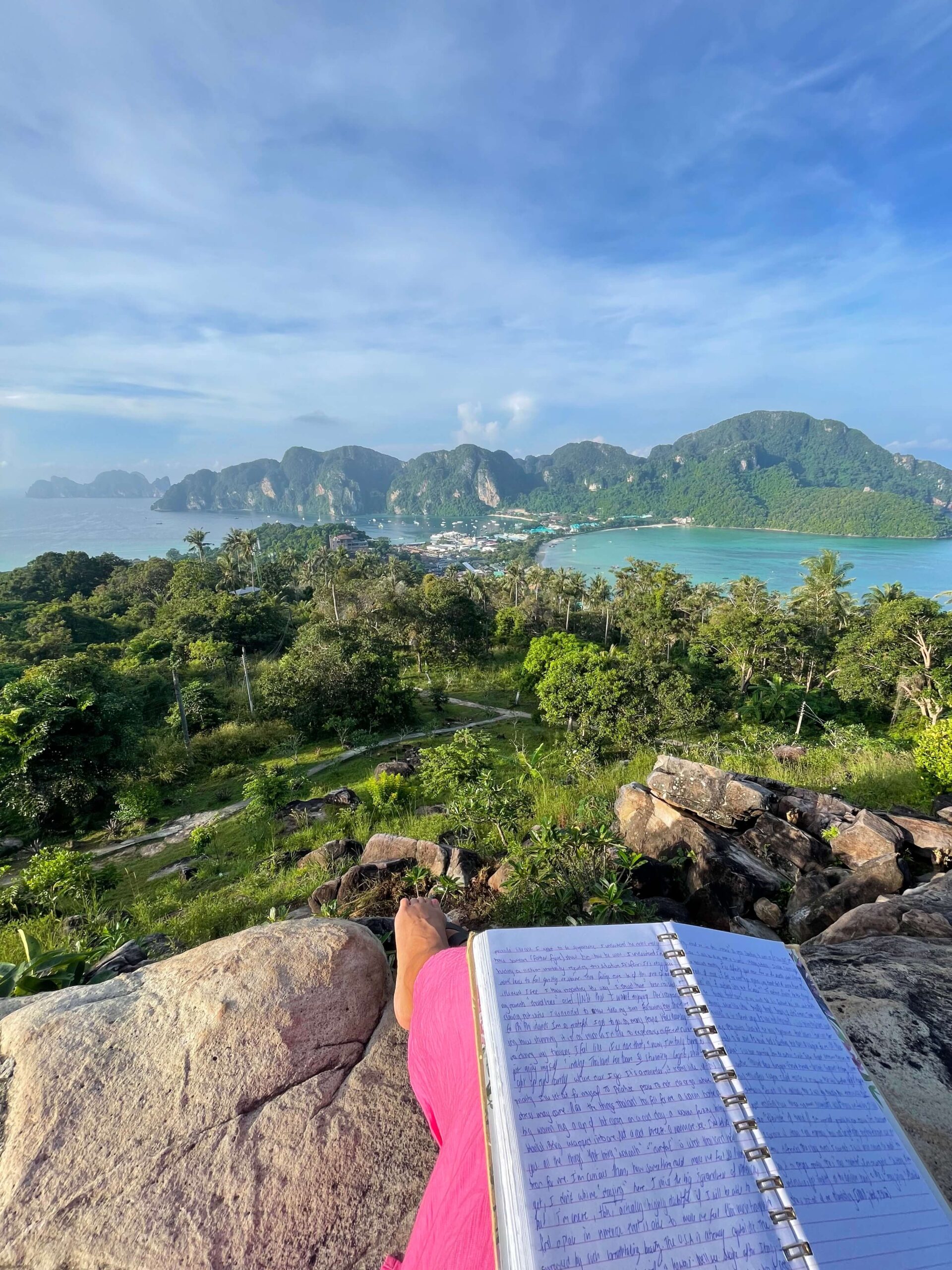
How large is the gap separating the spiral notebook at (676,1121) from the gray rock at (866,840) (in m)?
Answer: 5.17

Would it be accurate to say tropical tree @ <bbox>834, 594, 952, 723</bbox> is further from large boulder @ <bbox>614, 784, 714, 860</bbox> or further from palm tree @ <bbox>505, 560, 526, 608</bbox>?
palm tree @ <bbox>505, 560, 526, 608</bbox>

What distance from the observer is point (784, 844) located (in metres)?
5.89

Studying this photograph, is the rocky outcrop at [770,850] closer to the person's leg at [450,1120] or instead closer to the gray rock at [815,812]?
the gray rock at [815,812]

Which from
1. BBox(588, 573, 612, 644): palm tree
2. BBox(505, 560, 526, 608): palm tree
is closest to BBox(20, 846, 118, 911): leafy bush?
BBox(588, 573, 612, 644): palm tree

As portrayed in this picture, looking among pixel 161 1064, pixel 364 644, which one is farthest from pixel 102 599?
pixel 161 1064

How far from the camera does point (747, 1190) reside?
106 centimetres

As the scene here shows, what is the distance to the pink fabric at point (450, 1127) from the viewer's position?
4.00ft

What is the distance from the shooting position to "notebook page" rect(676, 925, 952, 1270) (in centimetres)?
106

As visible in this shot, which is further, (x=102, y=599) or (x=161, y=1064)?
(x=102, y=599)

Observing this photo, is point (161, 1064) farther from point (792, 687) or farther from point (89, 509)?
point (89, 509)

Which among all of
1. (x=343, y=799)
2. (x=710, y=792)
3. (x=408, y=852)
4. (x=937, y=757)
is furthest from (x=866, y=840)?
(x=343, y=799)

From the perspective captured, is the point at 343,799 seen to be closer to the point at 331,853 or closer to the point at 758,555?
the point at 331,853

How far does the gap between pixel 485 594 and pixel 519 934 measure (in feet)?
155

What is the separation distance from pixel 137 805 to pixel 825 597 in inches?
1493
